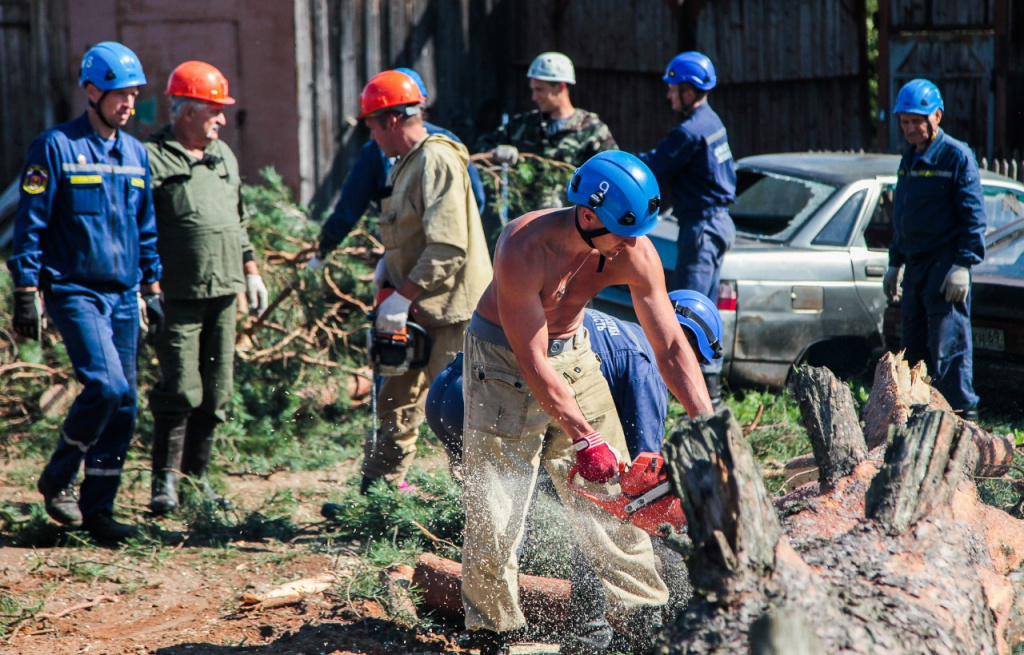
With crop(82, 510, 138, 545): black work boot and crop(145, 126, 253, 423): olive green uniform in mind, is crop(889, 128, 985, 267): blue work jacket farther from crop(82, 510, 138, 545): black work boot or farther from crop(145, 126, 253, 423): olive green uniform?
crop(82, 510, 138, 545): black work boot

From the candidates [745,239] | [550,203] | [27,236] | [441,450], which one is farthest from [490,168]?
[27,236]

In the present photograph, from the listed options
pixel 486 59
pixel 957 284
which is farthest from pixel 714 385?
pixel 486 59

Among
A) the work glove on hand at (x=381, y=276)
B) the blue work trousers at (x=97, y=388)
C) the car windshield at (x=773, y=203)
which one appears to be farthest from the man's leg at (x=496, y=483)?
the car windshield at (x=773, y=203)

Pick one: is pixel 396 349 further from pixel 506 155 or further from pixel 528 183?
pixel 528 183

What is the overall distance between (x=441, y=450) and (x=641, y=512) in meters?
2.65

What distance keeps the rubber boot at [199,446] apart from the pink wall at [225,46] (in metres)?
5.03

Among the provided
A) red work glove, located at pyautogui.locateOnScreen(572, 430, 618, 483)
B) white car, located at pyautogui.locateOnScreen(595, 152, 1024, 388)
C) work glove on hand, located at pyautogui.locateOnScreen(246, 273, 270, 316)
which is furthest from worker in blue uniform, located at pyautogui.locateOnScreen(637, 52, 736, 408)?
red work glove, located at pyautogui.locateOnScreen(572, 430, 618, 483)

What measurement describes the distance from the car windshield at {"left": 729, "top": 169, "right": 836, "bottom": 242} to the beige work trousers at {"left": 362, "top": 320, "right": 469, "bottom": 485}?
2.55 m

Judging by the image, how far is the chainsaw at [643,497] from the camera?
11.1 feet

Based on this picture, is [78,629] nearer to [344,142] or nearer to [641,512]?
[641,512]

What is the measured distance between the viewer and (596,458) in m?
3.39

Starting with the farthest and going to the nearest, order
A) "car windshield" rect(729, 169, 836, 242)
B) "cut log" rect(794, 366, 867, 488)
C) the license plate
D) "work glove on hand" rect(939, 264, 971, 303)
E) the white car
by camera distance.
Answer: "car windshield" rect(729, 169, 836, 242) → the white car → the license plate → "work glove on hand" rect(939, 264, 971, 303) → "cut log" rect(794, 366, 867, 488)

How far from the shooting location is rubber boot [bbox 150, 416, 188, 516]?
5.27 meters

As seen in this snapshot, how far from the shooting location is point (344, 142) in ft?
33.9
